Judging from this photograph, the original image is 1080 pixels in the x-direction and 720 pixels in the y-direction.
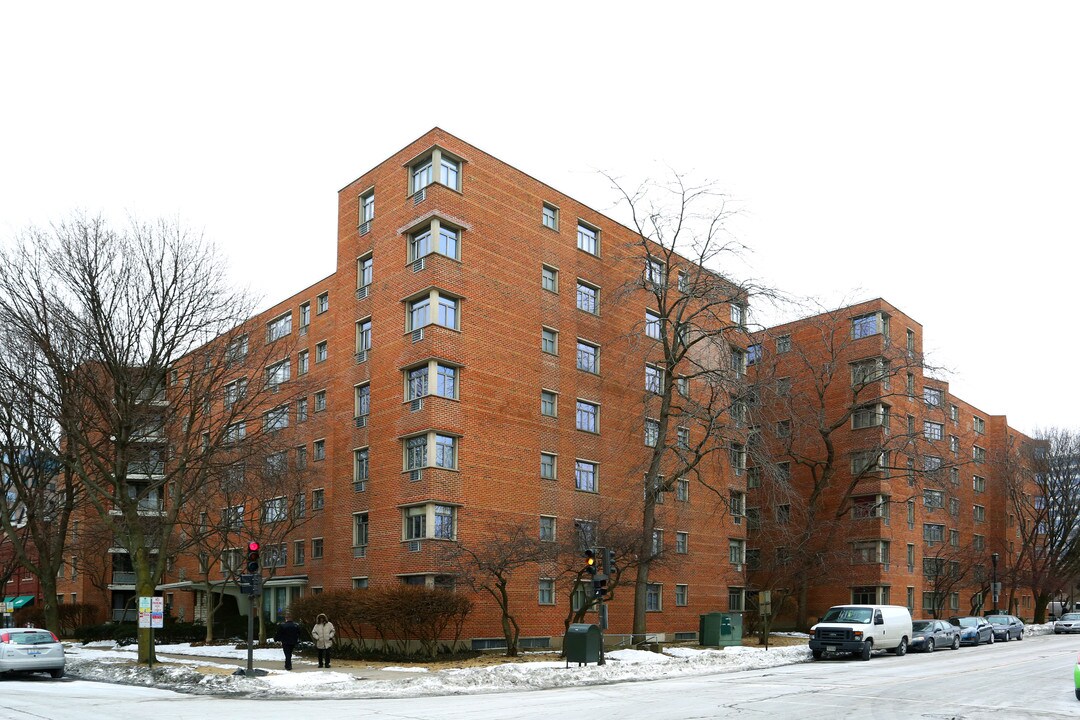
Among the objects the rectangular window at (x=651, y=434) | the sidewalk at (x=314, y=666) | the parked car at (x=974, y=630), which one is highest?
the rectangular window at (x=651, y=434)

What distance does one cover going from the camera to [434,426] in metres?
35.8

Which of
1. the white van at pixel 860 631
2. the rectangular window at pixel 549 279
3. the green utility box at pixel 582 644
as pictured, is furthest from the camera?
the rectangular window at pixel 549 279

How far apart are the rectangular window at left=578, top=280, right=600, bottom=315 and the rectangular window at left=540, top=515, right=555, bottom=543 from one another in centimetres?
928

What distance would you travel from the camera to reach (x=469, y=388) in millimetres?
37281

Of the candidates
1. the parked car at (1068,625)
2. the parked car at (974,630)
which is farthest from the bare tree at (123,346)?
the parked car at (1068,625)

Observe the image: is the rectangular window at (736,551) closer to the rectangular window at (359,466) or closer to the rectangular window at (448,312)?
the rectangular window at (359,466)

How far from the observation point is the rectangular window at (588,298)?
4334 centimetres

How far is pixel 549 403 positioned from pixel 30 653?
69.6ft

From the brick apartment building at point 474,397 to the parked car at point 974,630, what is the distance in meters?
6.01

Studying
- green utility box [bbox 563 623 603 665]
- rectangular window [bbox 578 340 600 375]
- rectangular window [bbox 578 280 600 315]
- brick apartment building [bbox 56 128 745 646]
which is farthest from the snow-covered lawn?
rectangular window [bbox 578 280 600 315]

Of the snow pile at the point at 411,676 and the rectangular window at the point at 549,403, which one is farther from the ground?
the rectangular window at the point at 549,403

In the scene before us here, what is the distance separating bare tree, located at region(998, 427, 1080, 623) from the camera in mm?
73125

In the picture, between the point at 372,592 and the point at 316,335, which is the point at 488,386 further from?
the point at 316,335

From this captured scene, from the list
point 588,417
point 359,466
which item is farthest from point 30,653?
point 588,417
